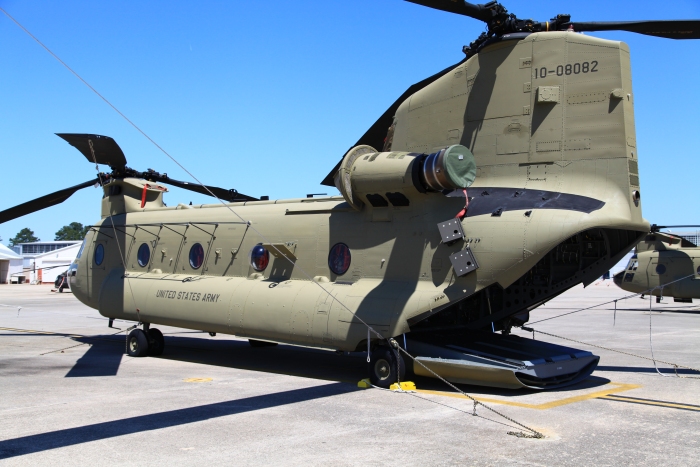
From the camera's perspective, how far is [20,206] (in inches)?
640

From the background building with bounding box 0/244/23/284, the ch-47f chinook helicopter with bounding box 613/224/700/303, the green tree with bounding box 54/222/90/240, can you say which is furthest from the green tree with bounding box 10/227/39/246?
the ch-47f chinook helicopter with bounding box 613/224/700/303

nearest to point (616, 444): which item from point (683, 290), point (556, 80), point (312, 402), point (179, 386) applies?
point (312, 402)

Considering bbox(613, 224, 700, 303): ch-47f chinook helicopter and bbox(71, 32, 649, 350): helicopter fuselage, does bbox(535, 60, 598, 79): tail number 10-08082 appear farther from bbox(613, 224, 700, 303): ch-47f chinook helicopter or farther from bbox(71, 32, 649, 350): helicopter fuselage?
bbox(613, 224, 700, 303): ch-47f chinook helicopter

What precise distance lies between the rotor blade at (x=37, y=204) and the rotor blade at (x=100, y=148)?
3.94 ft

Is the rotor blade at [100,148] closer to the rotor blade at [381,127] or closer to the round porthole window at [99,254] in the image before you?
the round porthole window at [99,254]

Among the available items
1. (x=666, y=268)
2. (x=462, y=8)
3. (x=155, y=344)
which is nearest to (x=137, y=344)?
(x=155, y=344)

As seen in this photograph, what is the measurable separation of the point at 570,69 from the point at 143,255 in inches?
420

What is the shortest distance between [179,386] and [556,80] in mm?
7928

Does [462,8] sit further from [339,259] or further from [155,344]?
[155,344]

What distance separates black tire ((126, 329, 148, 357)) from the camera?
1501 centimetres

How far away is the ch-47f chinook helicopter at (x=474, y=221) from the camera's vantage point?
10.1 m

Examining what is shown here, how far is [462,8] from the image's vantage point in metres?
9.61

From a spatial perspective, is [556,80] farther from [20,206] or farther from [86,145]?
[20,206]

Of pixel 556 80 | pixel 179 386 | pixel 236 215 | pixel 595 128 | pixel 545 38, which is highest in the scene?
pixel 545 38
